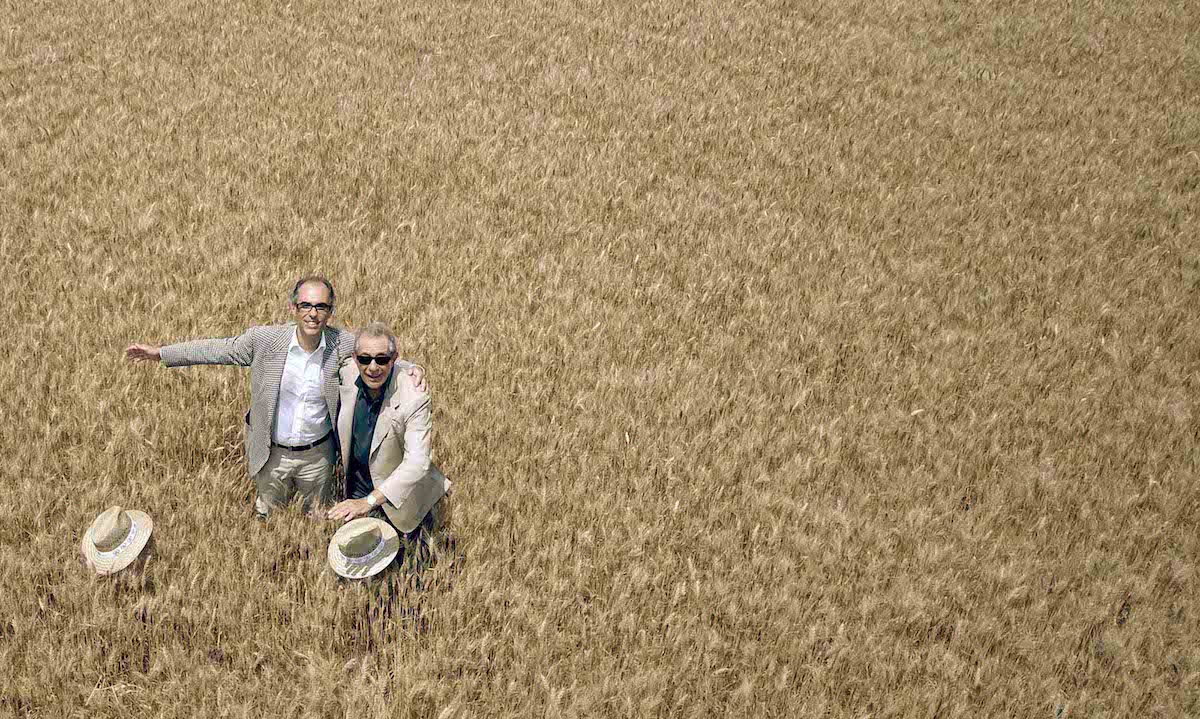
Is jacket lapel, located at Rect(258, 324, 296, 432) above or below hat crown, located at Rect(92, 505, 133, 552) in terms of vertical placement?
above

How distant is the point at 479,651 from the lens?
9.57 ft

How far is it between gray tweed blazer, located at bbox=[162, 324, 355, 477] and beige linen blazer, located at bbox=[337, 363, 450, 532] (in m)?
0.07

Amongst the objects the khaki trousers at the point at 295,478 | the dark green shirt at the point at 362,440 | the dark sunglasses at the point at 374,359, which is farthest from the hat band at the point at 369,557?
the dark sunglasses at the point at 374,359

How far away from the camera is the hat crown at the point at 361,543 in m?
2.87

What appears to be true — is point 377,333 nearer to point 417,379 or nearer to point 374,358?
point 374,358

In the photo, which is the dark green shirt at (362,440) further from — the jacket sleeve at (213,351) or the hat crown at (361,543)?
the jacket sleeve at (213,351)

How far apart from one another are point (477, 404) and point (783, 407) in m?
1.92

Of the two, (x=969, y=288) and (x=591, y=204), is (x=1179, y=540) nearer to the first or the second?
(x=969, y=288)

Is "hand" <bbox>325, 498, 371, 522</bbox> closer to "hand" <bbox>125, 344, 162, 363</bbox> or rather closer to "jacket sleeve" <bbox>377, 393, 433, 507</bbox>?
"jacket sleeve" <bbox>377, 393, 433, 507</bbox>

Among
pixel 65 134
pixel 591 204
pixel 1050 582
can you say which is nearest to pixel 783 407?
pixel 1050 582

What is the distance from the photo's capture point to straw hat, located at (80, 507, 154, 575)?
2.79 m

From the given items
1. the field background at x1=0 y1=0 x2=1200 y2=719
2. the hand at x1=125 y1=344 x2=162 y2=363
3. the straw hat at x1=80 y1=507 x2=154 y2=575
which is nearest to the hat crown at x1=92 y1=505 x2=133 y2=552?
the straw hat at x1=80 y1=507 x2=154 y2=575

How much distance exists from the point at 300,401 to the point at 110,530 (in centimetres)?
81

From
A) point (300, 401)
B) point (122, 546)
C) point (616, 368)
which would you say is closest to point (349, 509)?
point (300, 401)
